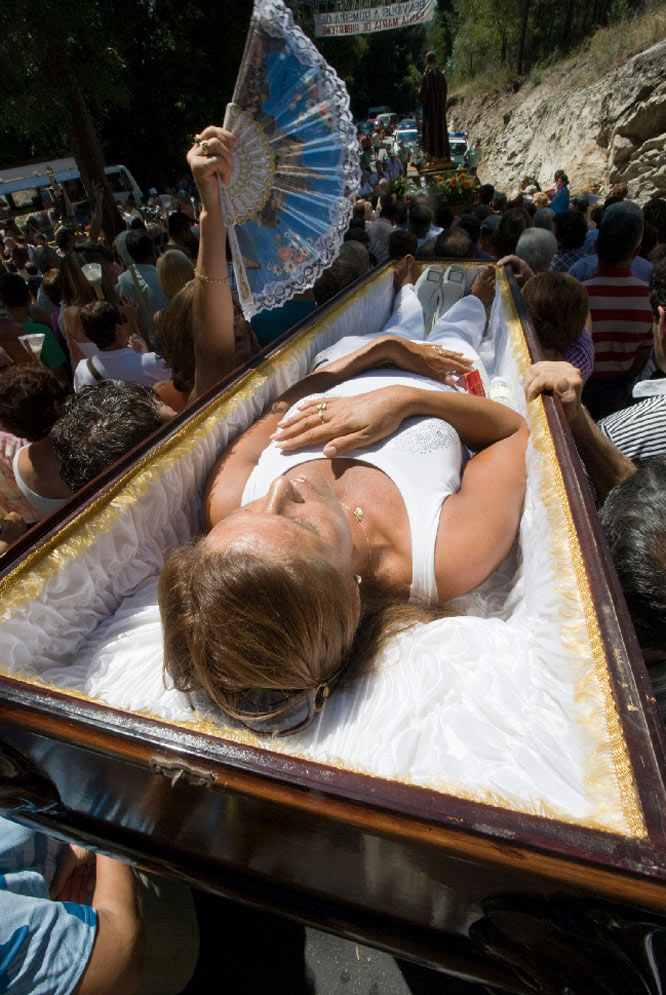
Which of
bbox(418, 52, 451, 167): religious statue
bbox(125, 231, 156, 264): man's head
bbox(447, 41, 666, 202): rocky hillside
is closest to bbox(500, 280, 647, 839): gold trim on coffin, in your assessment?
bbox(125, 231, 156, 264): man's head

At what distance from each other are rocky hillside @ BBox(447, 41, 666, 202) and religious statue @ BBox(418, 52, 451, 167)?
3.90 meters

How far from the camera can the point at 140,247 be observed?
3.98m

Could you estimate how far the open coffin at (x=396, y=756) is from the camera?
614mm

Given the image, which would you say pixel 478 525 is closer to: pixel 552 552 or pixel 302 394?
pixel 552 552

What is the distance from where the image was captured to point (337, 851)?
0.74m

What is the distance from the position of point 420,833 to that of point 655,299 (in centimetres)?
189

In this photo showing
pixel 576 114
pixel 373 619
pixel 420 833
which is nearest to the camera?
pixel 420 833

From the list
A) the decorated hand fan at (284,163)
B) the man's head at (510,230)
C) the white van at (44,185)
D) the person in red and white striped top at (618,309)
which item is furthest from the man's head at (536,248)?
the white van at (44,185)

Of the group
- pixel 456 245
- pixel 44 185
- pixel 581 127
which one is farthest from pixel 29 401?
pixel 581 127

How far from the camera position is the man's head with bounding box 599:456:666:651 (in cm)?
98

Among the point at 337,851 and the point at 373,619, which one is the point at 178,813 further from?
the point at 373,619

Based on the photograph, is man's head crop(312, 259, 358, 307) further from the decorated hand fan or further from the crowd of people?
the decorated hand fan

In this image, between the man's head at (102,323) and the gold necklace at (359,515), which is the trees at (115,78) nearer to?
the man's head at (102,323)

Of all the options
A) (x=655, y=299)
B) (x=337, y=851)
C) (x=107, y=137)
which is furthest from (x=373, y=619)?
(x=107, y=137)
